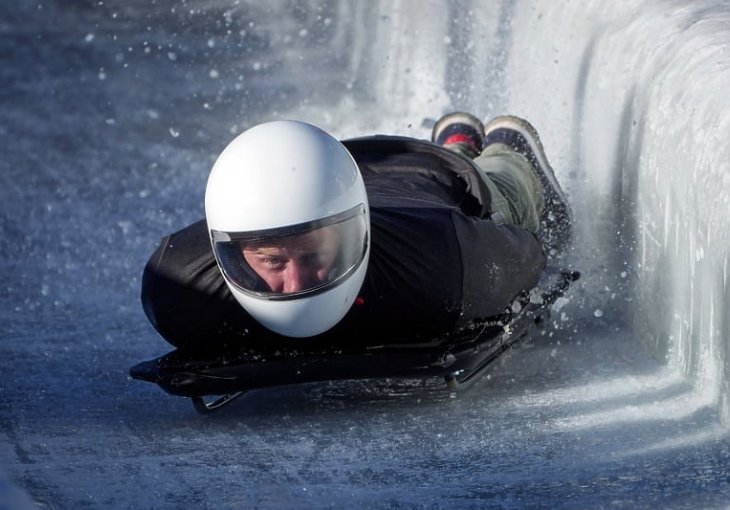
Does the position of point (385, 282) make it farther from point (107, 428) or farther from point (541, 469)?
point (107, 428)

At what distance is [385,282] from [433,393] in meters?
0.30

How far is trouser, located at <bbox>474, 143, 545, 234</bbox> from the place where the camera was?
2.71m

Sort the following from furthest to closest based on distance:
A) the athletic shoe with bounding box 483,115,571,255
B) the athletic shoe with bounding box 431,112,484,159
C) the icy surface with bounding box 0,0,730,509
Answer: the athletic shoe with bounding box 431,112,484,159
the athletic shoe with bounding box 483,115,571,255
the icy surface with bounding box 0,0,730,509

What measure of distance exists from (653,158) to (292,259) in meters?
1.07

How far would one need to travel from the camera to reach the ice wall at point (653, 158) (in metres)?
2.09

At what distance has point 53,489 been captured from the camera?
5.89ft

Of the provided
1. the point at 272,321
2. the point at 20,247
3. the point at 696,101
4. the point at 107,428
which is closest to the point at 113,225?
the point at 20,247

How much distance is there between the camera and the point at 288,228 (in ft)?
6.24

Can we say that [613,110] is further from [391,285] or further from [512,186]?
[391,285]

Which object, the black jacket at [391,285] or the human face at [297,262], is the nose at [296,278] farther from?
the black jacket at [391,285]

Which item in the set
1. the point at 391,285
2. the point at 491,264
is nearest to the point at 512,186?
the point at 491,264

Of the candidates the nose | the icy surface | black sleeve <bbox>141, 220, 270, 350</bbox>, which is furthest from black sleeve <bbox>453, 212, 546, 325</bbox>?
black sleeve <bbox>141, 220, 270, 350</bbox>

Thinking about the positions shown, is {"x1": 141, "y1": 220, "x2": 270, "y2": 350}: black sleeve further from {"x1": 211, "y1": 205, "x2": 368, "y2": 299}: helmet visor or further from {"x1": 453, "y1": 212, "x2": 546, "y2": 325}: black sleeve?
{"x1": 453, "y1": 212, "x2": 546, "y2": 325}: black sleeve

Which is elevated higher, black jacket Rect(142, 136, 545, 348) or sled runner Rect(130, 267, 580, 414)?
black jacket Rect(142, 136, 545, 348)
